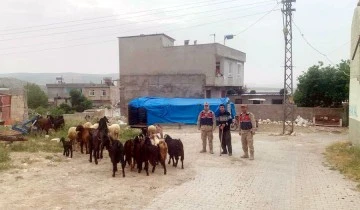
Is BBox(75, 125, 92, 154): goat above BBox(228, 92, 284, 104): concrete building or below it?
below

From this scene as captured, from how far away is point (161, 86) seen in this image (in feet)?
115

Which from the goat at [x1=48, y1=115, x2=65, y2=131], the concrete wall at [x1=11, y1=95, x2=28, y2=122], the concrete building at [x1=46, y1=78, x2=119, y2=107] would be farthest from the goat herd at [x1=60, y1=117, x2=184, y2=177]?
the concrete building at [x1=46, y1=78, x2=119, y2=107]

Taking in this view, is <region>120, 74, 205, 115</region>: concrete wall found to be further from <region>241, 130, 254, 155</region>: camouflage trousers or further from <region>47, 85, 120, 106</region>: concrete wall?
<region>47, 85, 120, 106</region>: concrete wall

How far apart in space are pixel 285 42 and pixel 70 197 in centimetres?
1803

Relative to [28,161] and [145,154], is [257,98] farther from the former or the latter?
[28,161]

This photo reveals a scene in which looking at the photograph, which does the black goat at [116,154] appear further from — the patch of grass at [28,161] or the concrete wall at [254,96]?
the concrete wall at [254,96]

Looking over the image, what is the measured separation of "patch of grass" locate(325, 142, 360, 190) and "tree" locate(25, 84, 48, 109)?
5278 cm

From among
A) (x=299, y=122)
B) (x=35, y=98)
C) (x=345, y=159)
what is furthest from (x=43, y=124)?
(x=35, y=98)

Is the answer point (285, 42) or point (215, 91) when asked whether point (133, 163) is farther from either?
point (215, 91)

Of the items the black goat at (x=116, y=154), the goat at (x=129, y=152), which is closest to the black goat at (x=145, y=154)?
the goat at (x=129, y=152)

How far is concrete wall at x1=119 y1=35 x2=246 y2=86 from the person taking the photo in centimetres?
3509

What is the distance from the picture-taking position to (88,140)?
40.4ft

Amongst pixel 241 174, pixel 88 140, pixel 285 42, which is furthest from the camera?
pixel 285 42

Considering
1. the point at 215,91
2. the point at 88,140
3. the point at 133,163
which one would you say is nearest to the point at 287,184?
the point at 133,163
